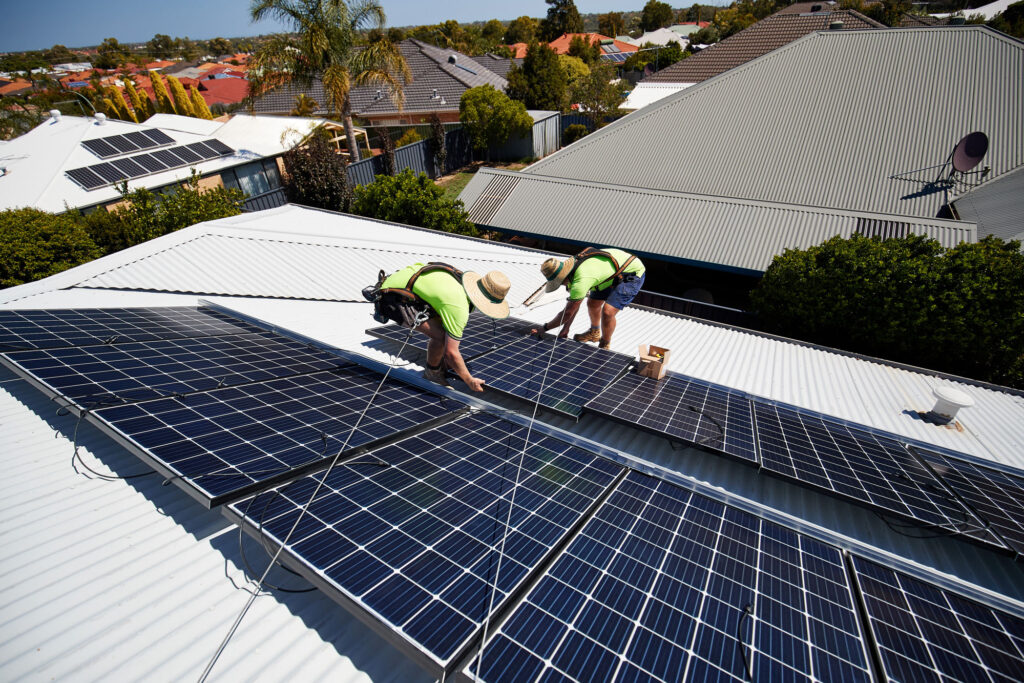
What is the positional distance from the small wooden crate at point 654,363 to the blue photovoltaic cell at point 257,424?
3.54 metres

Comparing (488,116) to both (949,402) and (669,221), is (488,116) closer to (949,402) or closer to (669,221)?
(669,221)

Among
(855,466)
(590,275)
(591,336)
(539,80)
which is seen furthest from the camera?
(539,80)

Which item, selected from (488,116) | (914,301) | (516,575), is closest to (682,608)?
(516,575)

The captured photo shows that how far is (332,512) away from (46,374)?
410 centimetres

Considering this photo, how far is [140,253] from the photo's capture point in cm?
1104

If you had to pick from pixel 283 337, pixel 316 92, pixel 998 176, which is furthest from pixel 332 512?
pixel 316 92

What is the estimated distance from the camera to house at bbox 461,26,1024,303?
55.6 ft

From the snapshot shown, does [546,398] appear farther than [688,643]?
Yes

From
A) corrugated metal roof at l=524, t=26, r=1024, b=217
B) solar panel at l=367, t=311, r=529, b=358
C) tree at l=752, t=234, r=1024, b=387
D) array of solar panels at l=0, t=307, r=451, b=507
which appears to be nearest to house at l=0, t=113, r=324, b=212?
corrugated metal roof at l=524, t=26, r=1024, b=217

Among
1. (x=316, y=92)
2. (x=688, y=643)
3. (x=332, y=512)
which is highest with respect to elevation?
(x=316, y=92)

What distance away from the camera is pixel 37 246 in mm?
14062

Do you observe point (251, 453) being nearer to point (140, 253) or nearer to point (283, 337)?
point (283, 337)

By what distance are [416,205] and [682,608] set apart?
1897 centimetres

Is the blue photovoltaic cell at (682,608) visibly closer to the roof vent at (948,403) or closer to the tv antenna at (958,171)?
the roof vent at (948,403)
